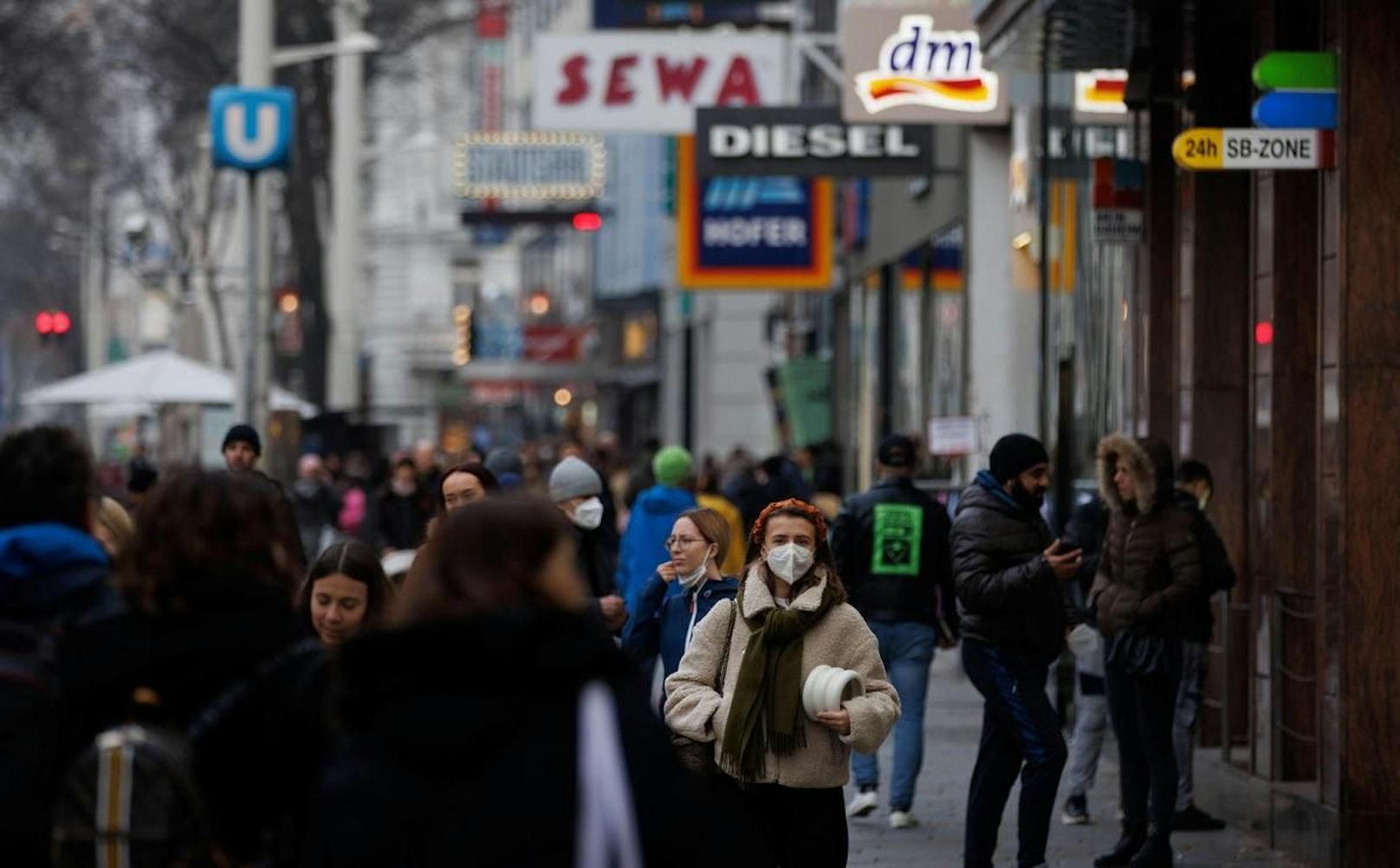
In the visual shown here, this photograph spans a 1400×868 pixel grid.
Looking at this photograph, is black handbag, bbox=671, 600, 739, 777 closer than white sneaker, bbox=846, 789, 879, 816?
Yes

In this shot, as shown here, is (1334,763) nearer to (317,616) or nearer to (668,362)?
(317,616)

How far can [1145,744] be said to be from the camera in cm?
1137

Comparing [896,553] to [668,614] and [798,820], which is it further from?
[798,820]

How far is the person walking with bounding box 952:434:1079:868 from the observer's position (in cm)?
1049

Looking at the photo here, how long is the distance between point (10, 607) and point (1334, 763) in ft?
22.6

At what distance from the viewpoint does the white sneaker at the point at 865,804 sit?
13.4 meters

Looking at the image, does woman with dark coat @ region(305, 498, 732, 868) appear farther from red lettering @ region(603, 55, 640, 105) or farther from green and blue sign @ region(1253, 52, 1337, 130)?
red lettering @ region(603, 55, 640, 105)

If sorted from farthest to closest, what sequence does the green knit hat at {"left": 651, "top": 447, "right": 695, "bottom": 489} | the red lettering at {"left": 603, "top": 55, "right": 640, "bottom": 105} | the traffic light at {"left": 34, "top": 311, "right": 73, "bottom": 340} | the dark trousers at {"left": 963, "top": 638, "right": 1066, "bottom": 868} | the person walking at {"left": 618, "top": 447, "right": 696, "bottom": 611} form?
1. the traffic light at {"left": 34, "top": 311, "right": 73, "bottom": 340}
2. the red lettering at {"left": 603, "top": 55, "right": 640, "bottom": 105}
3. the green knit hat at {"left": 651, "top": 447, "right": 695, "bottom": 489}
4. the person walking at {"left": 618, "top": 447, "right": 696, "bottom": 611}
5. the dark trousers at {"left": 963, "top": 638, "right": 1066, "bottom": 868}

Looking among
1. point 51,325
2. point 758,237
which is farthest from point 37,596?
point 51,325

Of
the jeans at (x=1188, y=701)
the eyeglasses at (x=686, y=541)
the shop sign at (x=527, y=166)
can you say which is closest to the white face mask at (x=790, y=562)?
the eyeglasses at (x=686, y=541)

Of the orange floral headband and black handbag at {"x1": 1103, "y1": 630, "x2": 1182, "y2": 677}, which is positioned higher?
the orange floral headband

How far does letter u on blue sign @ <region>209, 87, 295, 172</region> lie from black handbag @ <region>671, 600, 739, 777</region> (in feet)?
54.5

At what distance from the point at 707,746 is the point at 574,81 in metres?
16.1

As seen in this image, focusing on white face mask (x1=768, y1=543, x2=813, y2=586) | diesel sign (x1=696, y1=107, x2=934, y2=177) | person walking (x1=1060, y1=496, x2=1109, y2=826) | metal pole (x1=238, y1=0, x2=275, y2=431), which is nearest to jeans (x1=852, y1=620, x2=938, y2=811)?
person walking (x1=1060, y1=496, x2=1109, y2=826)
